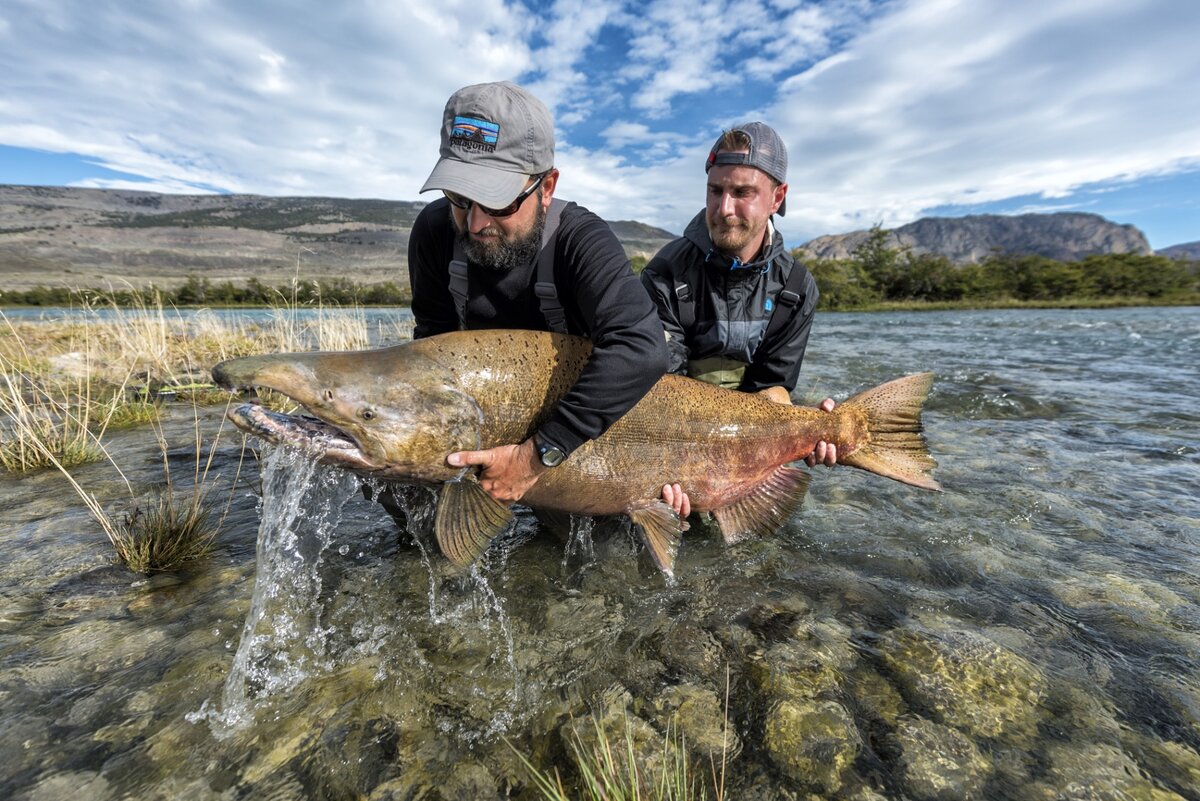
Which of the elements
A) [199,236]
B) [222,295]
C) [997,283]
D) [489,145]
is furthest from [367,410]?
[199,236]

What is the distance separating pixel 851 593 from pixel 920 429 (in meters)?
1.29

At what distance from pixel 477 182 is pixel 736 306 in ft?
7.92

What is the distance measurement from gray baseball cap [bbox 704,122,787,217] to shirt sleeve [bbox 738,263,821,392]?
771mm

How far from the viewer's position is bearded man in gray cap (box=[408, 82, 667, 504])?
2631 millimetres

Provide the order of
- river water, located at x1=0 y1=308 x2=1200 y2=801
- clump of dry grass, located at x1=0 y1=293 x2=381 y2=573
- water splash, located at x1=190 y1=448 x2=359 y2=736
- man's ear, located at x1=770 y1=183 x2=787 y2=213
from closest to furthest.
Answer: river water, located at x1=0 y1=308 x2=1200 y2=801
water splash, located at x1=190 y1=448 x2=359 y2=736
clump of dry grass, located at x1=0 y1=293 x2=381 y2=573
man's ear, located at x1=770 y1=183 x2=787 y2=213

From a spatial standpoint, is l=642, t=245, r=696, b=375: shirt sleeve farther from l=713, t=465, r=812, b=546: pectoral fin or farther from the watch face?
the watch face

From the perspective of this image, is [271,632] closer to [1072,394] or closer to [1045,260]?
[1072,394]

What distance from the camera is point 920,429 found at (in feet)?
12.1

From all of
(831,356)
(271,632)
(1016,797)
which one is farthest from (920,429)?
(831,356)

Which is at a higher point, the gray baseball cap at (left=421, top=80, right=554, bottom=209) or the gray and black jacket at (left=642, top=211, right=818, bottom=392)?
the gray baseball cap at (left=421, top=80, right=554, bottom=209)

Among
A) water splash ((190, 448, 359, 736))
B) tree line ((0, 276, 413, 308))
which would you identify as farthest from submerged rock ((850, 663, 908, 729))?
tree line ((0, 276, 413, 308))

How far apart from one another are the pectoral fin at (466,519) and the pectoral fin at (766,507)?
5.43 ft

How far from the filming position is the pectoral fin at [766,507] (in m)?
3.69

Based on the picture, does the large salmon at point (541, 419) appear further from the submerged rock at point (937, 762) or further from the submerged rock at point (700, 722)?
the submerged rock at point (937, 762)
